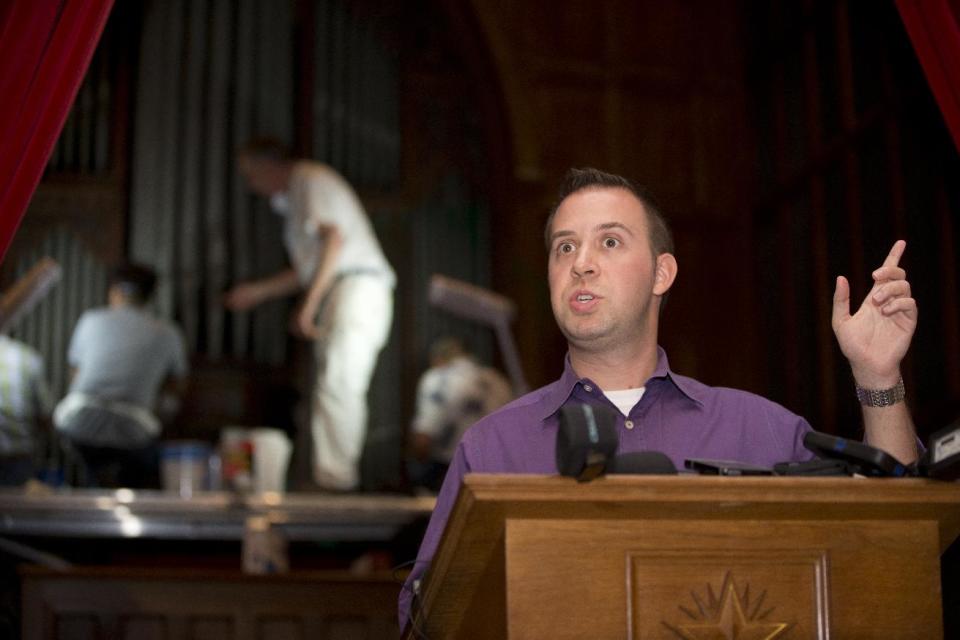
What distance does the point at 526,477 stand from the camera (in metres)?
1.51

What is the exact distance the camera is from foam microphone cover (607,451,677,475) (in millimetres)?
1600

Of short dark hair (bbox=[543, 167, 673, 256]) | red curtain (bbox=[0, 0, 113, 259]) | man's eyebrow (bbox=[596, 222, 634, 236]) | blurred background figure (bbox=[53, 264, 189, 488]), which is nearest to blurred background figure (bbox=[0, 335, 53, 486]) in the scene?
blurred background figure (bbox=[53, 264, 189, 488])

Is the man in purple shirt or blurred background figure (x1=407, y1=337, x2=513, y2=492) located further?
blurred background figure (x1=407, y1=337, x2=513, y2=492)

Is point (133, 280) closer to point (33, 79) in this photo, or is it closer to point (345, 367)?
point (345, 367)

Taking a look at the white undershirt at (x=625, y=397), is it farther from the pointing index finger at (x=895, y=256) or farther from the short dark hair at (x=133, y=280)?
the short dark hair at (x=133, y=280)

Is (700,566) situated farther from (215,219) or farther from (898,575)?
(215,219)

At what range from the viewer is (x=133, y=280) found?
6.12m

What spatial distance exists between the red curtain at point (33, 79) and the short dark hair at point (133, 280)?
386cm

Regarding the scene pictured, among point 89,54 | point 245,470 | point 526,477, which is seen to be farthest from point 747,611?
point 245,470

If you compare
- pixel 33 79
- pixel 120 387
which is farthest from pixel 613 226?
pixel 120 387

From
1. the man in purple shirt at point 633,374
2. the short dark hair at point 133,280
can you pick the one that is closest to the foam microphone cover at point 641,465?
the man in purple shirt at point 633,374

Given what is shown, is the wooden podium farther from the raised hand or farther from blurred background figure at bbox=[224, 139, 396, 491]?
blurred background figure at bbox=[224, 139, 396, 491]

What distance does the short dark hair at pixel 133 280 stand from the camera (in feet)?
20.0

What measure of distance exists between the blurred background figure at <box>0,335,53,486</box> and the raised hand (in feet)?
14.1
